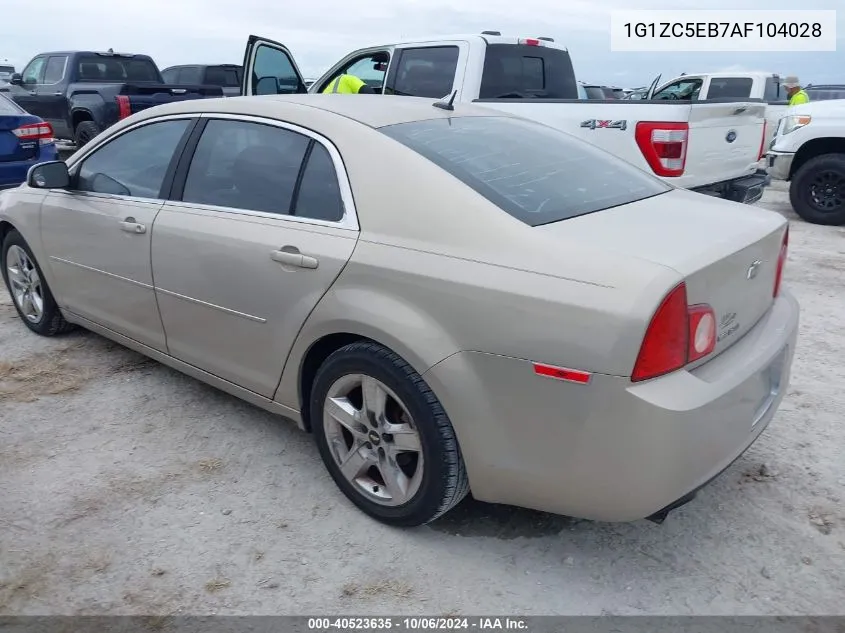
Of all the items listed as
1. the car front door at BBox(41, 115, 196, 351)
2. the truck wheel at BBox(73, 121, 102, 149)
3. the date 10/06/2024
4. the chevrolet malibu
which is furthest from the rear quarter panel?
the truck wheel at BBox(73, 121, 102, 149)

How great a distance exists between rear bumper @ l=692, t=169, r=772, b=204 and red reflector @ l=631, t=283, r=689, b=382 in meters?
3.95

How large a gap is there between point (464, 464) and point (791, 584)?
46.4 inches

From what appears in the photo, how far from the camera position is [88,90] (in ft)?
35.4

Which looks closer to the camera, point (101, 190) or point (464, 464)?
point (464, 464)

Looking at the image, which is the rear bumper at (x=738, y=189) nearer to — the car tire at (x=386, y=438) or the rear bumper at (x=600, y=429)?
the rear bumper at (x=600, y=429)

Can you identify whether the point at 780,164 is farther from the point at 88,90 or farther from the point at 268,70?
the point at 88,90

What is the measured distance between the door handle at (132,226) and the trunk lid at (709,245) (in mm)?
2129

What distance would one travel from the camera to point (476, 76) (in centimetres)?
635

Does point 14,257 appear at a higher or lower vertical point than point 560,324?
lower

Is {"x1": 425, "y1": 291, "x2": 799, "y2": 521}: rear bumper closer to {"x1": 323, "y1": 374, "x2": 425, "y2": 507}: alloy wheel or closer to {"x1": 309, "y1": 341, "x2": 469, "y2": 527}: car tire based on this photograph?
{"x1": 309, "y1": 341, "x2": 469, "y2": 527}: car tire

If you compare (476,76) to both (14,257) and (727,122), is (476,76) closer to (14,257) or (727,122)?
(727,122)

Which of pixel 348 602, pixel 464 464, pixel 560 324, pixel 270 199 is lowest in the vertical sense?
pixel 348 602

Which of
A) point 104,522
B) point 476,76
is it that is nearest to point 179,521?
point 104,522

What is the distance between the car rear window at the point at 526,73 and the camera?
648 centimetres
